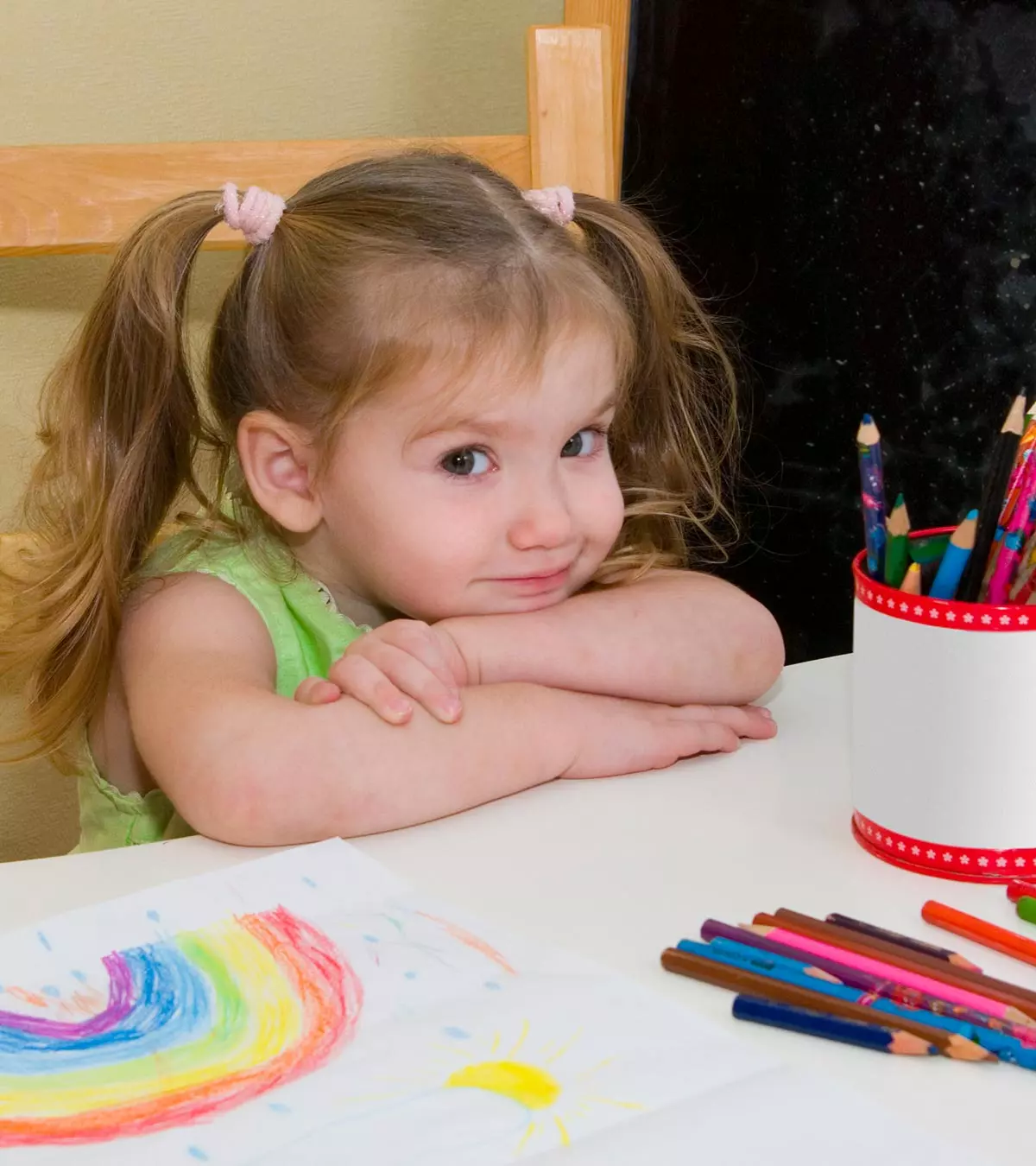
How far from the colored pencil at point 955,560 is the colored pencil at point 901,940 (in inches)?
4.9

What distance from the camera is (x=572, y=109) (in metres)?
1.00

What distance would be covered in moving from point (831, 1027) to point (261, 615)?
463 mm

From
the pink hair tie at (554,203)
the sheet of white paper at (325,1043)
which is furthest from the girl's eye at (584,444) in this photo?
the sheet of white paper at (325,1043)

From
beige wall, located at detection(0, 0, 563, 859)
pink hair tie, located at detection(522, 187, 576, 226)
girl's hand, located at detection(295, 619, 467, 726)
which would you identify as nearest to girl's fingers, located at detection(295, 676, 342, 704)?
girl's hand, located at detection(295, 619, 467, 726)

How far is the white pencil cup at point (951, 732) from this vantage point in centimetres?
53

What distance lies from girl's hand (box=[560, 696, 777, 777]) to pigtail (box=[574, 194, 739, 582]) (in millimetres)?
175

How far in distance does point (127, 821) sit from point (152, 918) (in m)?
0.37

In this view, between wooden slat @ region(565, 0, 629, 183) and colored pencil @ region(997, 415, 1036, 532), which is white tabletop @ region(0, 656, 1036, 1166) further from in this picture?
A: wooden slat @ region(565, 0, 629, 183)

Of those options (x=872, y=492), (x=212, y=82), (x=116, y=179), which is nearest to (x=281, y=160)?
(x=116, y=179)

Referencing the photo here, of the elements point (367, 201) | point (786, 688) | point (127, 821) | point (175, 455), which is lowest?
point (127, 821)

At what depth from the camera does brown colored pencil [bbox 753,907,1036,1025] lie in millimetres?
448

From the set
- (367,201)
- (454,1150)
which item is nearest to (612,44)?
(367,201)

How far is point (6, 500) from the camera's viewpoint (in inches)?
50.8

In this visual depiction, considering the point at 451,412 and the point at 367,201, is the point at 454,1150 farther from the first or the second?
the point at 367,201
